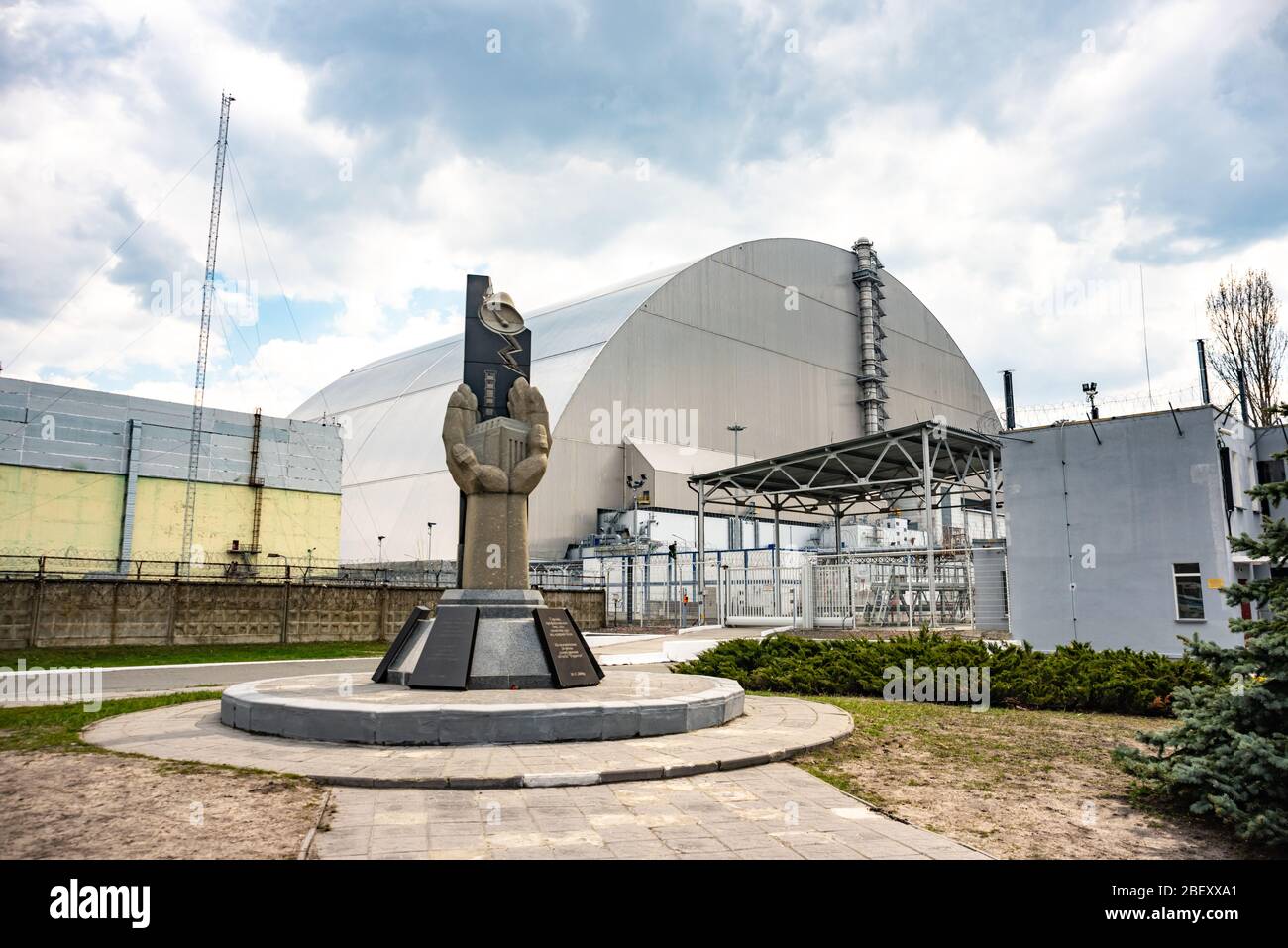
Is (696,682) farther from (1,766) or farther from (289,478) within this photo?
(289,478)

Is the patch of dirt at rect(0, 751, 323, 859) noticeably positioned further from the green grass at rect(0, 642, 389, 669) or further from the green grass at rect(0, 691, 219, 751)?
the green grass at rect(0, 642, 389, 669)

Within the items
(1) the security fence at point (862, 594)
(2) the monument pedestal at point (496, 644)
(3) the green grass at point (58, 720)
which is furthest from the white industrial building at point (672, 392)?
(2) the monument pedestal at point (496, 644)

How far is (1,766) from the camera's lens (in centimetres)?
692

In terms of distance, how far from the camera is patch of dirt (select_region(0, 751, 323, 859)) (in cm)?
468

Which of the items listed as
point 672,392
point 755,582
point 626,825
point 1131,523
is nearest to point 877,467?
point 755,582

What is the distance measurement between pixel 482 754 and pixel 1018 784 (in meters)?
4.50

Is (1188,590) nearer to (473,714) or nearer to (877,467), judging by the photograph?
(877,467)

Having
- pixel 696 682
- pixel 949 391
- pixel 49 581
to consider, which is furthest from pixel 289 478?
pixel 949 391

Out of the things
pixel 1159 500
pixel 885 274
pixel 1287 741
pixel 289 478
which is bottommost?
pixel 1287 741

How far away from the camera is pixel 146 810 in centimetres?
544

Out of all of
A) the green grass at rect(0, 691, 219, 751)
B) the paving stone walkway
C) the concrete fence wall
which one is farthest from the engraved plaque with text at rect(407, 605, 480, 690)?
the concrete fence wall
